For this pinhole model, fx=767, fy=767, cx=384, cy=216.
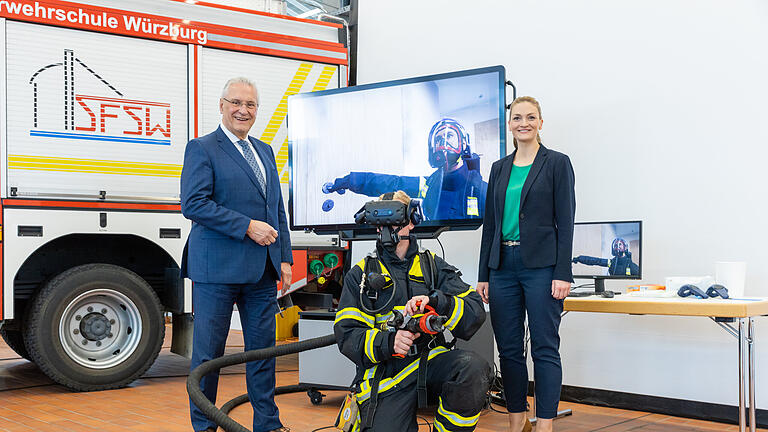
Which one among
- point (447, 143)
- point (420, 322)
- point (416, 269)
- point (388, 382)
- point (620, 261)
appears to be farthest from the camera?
point (447, 143)

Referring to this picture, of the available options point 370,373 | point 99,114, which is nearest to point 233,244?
point 370,373

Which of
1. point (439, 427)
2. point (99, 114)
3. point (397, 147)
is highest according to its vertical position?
point (99, 114)

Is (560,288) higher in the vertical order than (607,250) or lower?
lower

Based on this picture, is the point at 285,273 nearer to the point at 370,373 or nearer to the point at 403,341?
the point at 370,373

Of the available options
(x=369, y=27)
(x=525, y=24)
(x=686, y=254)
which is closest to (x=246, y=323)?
(x=686, y=254)

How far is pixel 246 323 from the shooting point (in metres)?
3.88

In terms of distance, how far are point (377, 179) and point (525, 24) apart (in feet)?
5.31

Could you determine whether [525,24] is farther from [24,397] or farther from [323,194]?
[24,397]

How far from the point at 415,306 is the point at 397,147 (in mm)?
2421

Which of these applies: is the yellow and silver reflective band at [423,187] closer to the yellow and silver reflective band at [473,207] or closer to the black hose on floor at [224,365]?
the yellow and silver reflective band at [473,207]

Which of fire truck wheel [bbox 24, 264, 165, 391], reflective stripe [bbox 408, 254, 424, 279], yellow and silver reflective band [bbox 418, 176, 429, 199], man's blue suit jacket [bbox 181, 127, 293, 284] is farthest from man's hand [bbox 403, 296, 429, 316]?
fire truck wheel [bbox 24, 264, 165, 391]

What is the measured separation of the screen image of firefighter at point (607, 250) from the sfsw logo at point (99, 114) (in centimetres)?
303

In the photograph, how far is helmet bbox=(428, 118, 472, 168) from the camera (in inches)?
196

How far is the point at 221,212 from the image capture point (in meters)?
3.64
